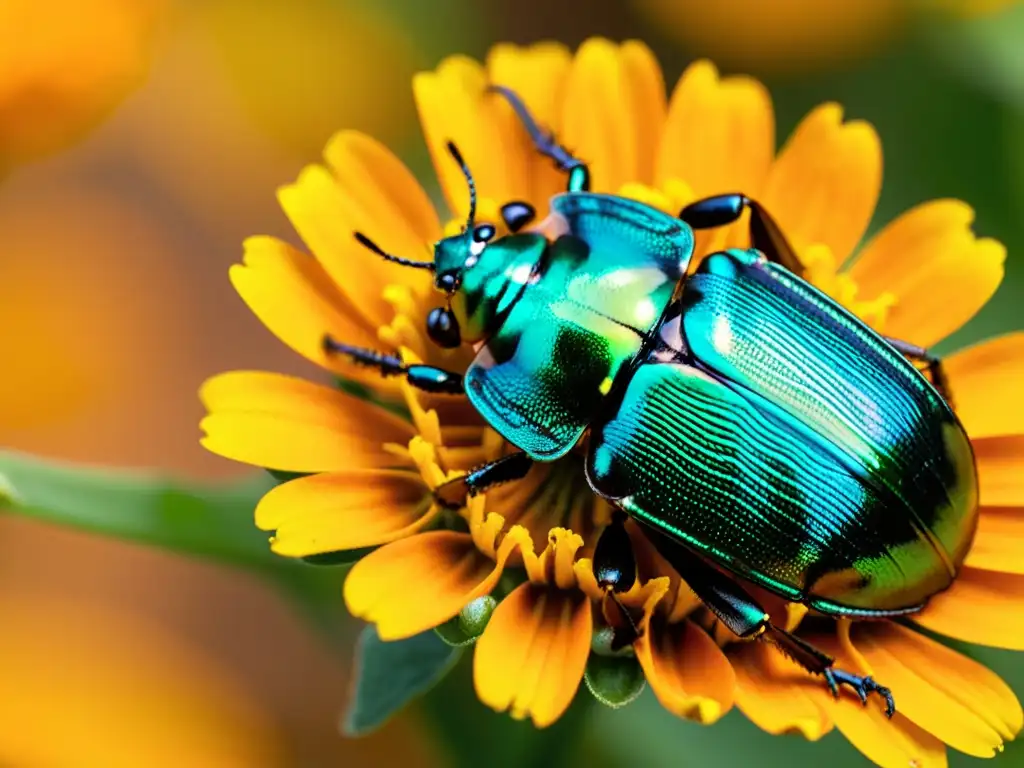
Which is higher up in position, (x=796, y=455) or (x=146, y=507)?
(x=796, y=455)

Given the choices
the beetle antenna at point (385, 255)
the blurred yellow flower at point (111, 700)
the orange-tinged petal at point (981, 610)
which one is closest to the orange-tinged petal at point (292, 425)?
the beetle antenna at point (385, 255)

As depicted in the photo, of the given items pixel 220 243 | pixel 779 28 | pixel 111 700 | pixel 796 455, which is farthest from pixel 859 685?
pixel 220 243

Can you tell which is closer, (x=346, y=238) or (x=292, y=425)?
(x=292, y=425)

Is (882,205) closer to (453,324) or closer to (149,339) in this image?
(453,324)

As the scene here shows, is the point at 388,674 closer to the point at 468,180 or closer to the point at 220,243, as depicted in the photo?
the point at 468,180

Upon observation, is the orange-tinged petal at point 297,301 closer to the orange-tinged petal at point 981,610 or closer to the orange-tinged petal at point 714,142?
the orange-tinged petal at point 714,142

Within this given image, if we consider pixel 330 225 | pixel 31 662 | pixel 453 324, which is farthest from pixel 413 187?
pixel 31 662
